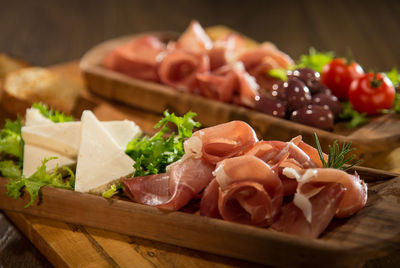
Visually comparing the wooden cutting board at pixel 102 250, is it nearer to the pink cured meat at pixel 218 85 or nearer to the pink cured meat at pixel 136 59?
the pink cured meat at pixel 218 85

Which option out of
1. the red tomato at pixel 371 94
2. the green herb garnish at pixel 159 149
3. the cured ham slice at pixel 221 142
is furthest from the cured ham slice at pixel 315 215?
the red tomato at pixel 371 94

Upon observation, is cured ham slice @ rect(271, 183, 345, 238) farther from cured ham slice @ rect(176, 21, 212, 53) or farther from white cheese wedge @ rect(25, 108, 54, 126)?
cured ham slice @ rect(176, 21, 212, 53)

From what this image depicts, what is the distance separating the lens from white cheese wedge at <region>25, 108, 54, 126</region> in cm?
292

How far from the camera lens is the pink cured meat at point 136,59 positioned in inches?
157

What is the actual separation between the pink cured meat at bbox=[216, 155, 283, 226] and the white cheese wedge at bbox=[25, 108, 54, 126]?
1.18 metres

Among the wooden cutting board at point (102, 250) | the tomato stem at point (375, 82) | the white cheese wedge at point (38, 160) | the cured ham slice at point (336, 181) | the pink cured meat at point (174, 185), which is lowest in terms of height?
the wooden cutting board at point (102, 250)

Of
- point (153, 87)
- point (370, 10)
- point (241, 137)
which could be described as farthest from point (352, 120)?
point (370, 10)

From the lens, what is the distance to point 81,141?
8.57 ft

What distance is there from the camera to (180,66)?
3.94 m

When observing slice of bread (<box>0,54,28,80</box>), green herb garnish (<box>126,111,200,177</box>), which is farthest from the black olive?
slice of bread (<box>0,54,28,80</box>)

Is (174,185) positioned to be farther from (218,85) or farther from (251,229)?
(218,85)

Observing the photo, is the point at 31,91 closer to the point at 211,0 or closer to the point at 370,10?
the point at 211,0

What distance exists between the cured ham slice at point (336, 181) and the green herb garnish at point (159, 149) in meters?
0.68

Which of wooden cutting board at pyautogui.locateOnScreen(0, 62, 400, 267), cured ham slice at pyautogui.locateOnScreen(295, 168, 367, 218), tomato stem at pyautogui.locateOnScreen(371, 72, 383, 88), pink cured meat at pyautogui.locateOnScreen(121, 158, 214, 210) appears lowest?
wooden cutting board at pyautogui.locateOnScreen(0, 62, 400, 267)
